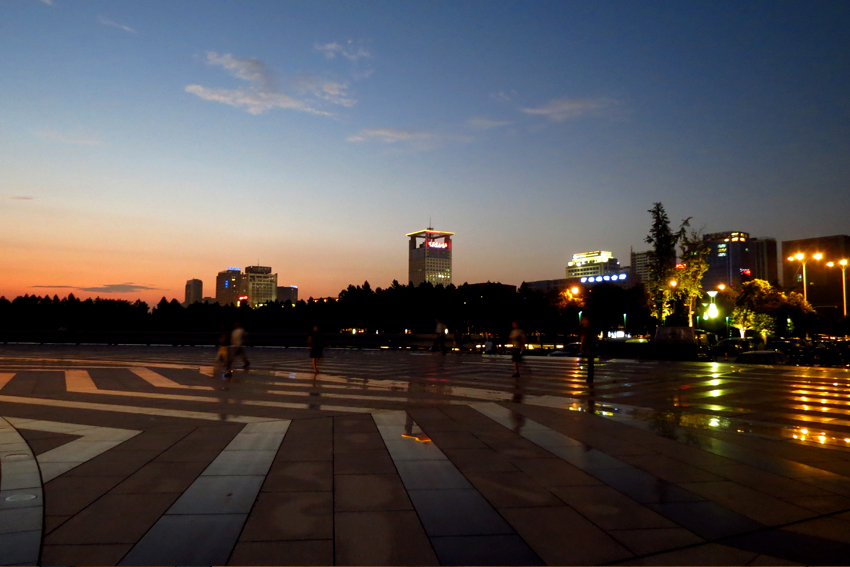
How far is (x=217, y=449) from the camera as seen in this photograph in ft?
25.0

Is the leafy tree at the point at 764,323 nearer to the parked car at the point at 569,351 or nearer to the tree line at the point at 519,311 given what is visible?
the tree line at the point at 519,311

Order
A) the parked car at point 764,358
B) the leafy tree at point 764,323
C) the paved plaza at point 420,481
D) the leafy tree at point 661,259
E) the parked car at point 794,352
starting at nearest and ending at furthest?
the paved plaza at point 420,481
the parked car at point 764,358
the parked car at point 794,352
the leafy tree at point 661,259
the leafy tree at point 764,323

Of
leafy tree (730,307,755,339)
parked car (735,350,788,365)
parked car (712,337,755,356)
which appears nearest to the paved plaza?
parked car (735,350,788,365)

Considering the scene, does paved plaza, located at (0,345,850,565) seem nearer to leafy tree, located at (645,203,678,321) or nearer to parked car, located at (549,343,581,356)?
parked car, located at (549,343,581,356)

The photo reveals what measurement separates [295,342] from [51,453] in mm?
32966

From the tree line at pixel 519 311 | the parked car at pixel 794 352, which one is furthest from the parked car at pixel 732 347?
the tree line at pixel 519 311

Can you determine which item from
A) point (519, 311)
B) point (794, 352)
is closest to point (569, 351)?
point (794, 352)

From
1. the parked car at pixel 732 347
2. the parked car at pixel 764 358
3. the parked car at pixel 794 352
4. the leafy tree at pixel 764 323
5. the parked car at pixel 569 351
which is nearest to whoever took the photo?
the parked car at pixel 764 358

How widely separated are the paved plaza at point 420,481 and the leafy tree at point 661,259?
3699cm

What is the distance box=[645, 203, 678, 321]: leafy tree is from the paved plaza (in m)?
37.0

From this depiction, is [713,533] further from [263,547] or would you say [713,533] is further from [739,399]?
[739,399]

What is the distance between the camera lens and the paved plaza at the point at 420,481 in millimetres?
4445

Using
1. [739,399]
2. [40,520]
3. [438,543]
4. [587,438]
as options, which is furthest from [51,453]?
[739,399]

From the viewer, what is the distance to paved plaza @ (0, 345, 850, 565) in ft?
14.6
